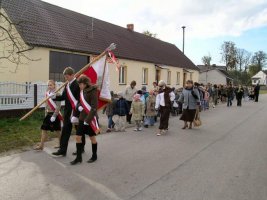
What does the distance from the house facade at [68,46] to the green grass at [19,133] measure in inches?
131

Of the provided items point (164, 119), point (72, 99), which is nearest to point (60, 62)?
point (164, 119)

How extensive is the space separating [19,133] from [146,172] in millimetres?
5432

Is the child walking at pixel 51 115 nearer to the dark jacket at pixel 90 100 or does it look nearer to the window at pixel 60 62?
the dark jacket at pixel 90 100

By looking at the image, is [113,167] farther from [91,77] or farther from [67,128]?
[91,77]

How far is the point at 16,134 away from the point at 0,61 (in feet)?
34.5

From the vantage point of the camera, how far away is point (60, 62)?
68.6 feet

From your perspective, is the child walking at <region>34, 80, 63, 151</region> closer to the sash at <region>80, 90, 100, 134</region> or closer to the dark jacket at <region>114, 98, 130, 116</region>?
the sash at <region>80, 90, 100, 134</region>

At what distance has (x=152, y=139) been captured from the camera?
35.3 feet

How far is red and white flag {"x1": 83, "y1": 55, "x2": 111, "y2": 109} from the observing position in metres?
8.33

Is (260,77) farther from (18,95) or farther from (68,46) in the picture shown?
(18,95)

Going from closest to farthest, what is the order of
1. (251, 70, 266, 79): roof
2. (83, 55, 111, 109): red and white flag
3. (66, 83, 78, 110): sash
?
1. (66, 83, 78, 110): sash
2. (83, 55, 111, 109): red and white flag
3. (251, 70, 266, 79): roof

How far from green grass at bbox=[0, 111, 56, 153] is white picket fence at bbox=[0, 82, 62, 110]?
711 mm

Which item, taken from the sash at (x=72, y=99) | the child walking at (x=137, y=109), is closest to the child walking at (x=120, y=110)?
the child walking at (x=137, y=109)

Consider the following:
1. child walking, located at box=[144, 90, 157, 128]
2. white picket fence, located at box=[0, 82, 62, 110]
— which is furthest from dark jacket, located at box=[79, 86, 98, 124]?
white picket fence, located at box=[0, 82, 62, 110]
